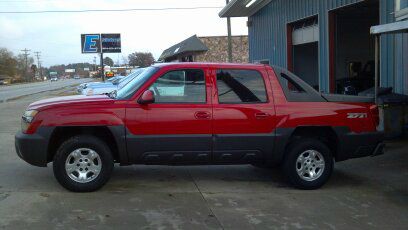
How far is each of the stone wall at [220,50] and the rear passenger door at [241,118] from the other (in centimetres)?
2893

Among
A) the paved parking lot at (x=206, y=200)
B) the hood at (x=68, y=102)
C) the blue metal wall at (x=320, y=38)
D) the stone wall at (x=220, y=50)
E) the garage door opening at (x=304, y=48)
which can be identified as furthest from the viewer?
the stone wall at (x=220, y=50)

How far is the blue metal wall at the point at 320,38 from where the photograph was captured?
1073cm

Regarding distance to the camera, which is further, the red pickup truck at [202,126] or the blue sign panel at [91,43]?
the blue sign panel at [91,43]

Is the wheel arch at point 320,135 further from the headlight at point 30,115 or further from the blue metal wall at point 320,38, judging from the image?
the blue metal wall at point 320,38

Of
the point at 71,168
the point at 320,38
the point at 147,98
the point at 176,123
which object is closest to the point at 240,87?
the point at 176,123

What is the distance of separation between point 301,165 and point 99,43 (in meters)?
19.4

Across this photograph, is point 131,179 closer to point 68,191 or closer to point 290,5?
point 68,191

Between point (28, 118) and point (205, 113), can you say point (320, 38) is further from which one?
point (28, 118)

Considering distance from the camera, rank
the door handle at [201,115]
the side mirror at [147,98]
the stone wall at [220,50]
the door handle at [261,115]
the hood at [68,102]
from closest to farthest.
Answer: the side mirror at [147,98] → the hood at [68,102] → the door handle at [201,115] → the door handle at [261,115] → the stone wall at [220,50]

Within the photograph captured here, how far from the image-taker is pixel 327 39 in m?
14.5

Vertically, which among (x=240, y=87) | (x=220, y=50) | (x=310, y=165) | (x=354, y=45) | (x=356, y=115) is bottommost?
(x=310, y=165)

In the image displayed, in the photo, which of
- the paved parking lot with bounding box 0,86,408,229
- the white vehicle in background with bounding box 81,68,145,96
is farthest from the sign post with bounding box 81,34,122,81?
the paved parking lot with bounding box 0,86,408,229

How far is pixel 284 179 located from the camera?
24.2 feet

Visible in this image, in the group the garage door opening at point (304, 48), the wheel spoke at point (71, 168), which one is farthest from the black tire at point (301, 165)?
the garage door opening at point (304, 48)
